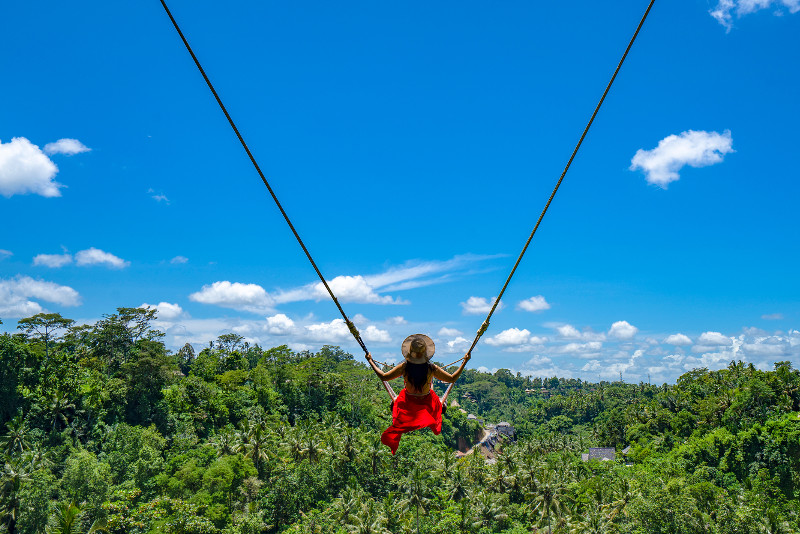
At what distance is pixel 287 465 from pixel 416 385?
3913cm

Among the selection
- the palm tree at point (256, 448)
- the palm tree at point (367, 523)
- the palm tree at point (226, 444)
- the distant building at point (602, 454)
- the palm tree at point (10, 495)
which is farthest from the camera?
the distant building at point (602, 454)

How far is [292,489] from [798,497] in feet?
128

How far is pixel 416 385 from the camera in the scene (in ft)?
18.9

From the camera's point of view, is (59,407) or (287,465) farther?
(287,465)

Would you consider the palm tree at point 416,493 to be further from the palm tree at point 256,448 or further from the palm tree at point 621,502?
the palm tree at point 621,502

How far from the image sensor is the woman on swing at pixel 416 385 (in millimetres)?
5590

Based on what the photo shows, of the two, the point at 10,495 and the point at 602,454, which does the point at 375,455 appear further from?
the point at 602,454

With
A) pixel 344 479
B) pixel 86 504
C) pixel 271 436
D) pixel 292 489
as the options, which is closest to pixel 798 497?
pixel 344 479

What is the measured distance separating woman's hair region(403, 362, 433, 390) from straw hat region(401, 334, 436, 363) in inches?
3.3

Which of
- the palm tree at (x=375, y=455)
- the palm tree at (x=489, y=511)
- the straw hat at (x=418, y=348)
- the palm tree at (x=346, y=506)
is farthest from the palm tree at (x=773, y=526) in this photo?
the straw hat at (x=418, y=348)

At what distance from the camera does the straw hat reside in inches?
217

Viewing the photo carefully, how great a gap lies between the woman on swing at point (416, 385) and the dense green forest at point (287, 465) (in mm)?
19874

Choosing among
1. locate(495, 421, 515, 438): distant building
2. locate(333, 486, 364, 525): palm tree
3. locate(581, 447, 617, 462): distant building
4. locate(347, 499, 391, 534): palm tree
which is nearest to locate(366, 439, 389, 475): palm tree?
locate(333, 486, 364, 525): palm tree

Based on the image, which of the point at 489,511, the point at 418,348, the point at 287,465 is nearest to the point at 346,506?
the point at 287,465
